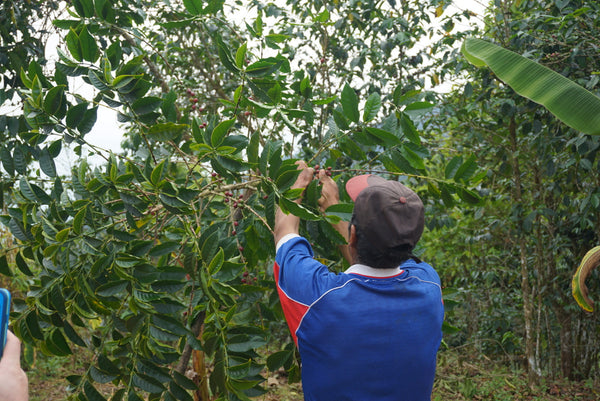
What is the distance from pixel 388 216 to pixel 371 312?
260 millimetres

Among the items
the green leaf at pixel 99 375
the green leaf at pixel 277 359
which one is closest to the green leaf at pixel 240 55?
the green leaf at pixel 277 359

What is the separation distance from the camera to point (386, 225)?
1386 millimetres

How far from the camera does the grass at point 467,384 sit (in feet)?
14.9

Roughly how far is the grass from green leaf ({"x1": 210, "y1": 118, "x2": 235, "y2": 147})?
2910 mm

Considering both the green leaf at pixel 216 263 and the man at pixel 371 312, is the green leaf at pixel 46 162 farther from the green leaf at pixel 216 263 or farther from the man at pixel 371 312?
the man at pixel 371 312

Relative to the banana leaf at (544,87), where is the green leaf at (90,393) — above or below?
below

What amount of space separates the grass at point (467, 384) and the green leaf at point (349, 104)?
2.82m

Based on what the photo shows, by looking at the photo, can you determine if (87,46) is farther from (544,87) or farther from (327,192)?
(544,87)

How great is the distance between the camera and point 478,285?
18.1 ft

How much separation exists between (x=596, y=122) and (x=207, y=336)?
159 cm

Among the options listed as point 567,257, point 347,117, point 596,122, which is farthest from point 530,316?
point 347,117

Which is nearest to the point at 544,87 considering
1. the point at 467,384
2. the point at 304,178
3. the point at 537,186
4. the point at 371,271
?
the point at 304,178

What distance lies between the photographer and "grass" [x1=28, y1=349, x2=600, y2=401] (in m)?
4.55

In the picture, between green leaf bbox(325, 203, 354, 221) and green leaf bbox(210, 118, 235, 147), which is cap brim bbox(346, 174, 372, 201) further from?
green leaf bbox(210, 118, 235, 147)
